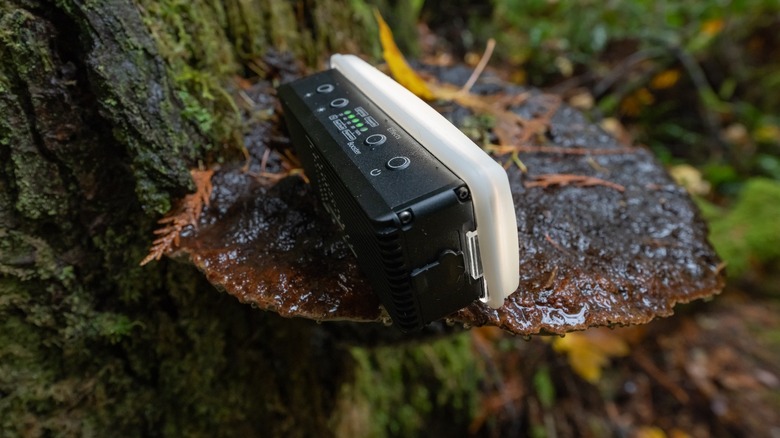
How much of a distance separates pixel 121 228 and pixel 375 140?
86cm

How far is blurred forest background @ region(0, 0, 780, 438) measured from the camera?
1430 mm

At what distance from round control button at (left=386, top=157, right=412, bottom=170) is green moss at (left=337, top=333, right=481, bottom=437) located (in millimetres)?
1479

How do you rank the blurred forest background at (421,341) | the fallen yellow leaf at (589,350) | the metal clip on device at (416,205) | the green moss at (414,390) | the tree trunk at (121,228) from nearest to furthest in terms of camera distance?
the metal clip on device at (416,205) → the tree trunk at (121,228) → the blurred forest background at (421,341) → the green moss at (414,390) → the fallen yellow leaf at (589,350)

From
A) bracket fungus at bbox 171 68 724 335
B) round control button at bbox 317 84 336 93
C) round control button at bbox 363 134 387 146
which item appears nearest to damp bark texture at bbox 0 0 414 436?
bracket fungus at bbox 171 68 724 335

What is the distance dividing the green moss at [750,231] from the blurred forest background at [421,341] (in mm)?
16

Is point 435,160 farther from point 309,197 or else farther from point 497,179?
point 309,197

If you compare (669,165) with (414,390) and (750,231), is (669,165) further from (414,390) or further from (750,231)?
(414,390)

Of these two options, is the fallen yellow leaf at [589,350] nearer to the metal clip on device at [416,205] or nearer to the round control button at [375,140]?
the metal clip on device at [416,205]

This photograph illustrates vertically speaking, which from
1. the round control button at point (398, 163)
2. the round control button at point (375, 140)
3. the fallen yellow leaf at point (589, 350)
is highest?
the round control button at point (398, 163)

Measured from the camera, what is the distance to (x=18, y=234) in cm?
131

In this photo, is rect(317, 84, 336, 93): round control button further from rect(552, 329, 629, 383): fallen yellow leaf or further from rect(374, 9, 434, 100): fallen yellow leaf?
rect(552, 329, 629, 383): fallen yellow leaf

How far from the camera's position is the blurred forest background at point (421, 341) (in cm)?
143

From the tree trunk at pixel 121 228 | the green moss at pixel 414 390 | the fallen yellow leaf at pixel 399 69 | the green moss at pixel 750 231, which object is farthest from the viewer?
the green moss at pixel 750 231

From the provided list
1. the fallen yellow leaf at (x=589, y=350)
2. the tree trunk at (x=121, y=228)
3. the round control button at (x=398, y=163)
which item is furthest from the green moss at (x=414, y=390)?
the round control button at (x=398, y=163)
